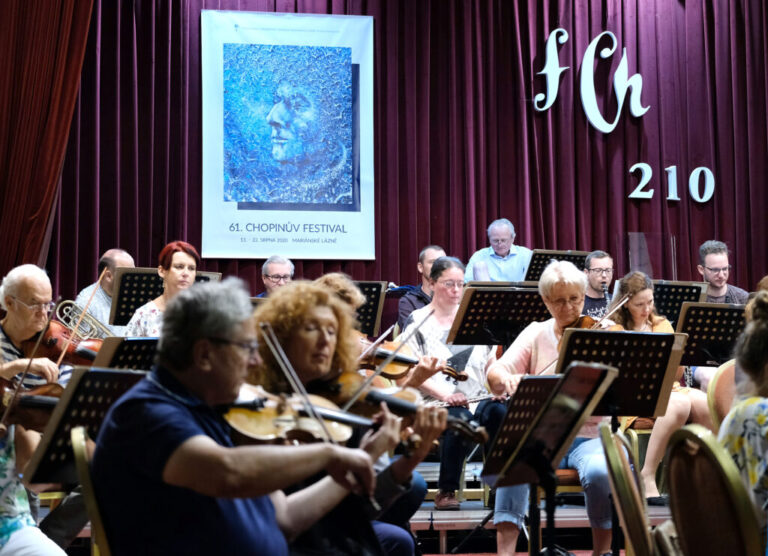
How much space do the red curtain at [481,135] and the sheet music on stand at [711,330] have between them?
363 cm

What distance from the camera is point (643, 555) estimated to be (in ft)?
6.12

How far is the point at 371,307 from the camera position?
5.09 metres

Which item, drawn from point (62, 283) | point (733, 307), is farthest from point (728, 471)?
point (62, 283)

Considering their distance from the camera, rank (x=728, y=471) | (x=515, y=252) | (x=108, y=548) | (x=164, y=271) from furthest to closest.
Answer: (x=515, y=252) → (x=164, y=271) → (x=108, y=548) → (x=728, y=471)

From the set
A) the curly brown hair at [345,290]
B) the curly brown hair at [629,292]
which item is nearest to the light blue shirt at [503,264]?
the curly brown hair at [629,292]

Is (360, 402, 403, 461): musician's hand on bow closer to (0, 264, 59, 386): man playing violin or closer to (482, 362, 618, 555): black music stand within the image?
(482, 362, 618, 555): black music stand

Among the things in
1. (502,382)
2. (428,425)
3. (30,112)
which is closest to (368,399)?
(428,425)

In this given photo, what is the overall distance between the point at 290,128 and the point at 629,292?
11.9ft

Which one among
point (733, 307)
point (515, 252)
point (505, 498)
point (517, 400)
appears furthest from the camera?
point (515, 252)

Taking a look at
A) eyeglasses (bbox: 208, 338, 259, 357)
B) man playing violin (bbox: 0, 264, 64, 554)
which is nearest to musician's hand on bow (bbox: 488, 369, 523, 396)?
man playing violin (bbox: 0, 264, 64, 554)

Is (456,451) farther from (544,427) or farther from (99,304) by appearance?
(99,304)

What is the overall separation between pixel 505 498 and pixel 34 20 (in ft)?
16.5

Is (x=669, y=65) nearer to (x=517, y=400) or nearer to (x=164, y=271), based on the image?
(x=164, y=271)

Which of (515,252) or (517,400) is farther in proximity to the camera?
(515,252)
